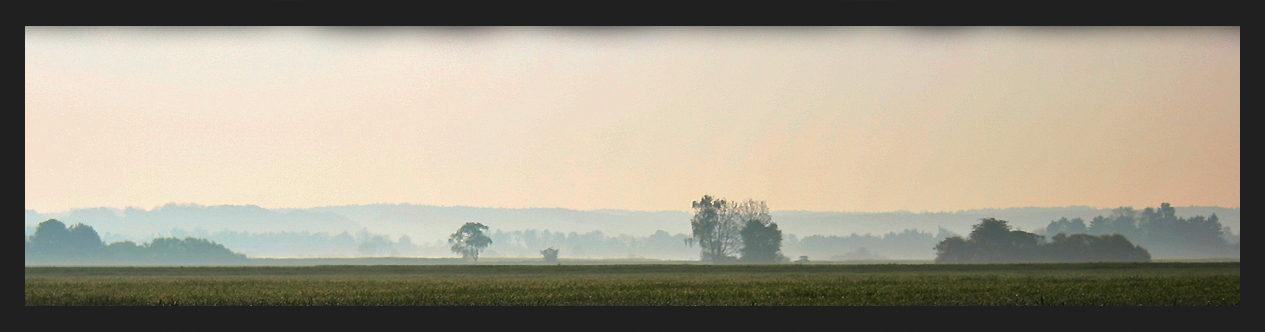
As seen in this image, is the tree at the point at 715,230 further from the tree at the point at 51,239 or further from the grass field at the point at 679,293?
the tree at the point at 51,239

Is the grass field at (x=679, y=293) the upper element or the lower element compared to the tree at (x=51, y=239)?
upper

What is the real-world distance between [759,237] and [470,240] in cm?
5158

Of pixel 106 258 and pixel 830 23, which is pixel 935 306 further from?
pixel 106 258

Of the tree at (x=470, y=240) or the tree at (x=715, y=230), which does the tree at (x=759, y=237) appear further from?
the tree at (x=470, y=240)

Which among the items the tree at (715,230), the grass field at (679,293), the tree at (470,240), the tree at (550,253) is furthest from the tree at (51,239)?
the grass field at (679,293)

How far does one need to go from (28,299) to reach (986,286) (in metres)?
38.4

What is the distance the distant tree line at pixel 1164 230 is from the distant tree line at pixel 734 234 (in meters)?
59.0

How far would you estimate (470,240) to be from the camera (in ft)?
504

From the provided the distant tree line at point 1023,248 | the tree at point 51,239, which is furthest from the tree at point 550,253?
the tree at point 51,239

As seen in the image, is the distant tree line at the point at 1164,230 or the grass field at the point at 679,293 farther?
the distant tree line at the point at 1164,230

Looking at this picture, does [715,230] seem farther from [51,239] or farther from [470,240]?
[51,239]

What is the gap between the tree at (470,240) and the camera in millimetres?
153000

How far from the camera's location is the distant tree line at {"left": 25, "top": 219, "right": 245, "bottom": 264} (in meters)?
156

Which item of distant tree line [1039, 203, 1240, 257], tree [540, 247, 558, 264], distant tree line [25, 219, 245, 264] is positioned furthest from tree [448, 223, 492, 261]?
distant tree line [1039, 203, 1240, 257]
